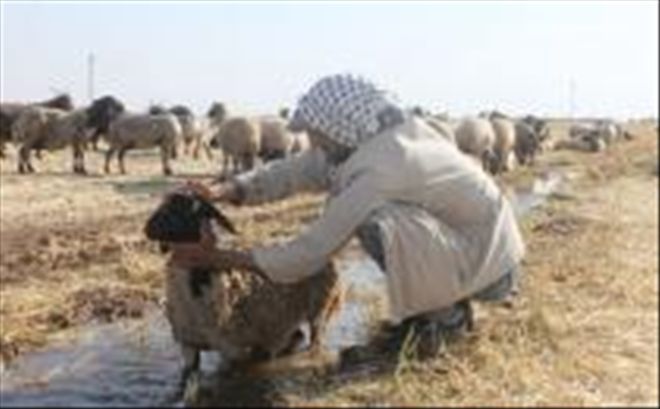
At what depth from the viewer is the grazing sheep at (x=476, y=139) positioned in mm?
35219

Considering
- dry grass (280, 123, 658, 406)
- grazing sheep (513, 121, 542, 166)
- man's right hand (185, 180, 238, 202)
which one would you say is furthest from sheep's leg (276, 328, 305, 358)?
grazing sheep (513, 121, 542, 166)

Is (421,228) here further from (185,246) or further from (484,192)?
(185,246)

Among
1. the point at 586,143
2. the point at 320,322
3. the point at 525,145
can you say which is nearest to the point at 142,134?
the point at 525,145

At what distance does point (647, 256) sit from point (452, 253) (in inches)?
232

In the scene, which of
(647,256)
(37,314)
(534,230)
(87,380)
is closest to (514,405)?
(87,380)

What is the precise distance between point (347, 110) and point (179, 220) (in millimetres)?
1254

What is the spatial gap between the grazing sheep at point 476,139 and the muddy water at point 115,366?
2335cm

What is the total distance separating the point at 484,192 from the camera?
9.38m

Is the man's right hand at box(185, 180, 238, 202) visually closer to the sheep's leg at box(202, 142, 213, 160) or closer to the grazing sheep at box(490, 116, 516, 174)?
the grazing sheep at box(490, 116, 516, 174)

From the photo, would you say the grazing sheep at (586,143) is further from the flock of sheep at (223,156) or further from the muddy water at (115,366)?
the muddy water at (115,366)

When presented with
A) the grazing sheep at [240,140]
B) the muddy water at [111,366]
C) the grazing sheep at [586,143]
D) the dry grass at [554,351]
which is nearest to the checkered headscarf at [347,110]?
the dry grass at [554,351]

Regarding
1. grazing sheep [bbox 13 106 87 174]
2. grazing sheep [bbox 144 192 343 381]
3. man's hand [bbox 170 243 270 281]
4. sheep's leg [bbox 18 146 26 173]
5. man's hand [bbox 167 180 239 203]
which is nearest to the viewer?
man's hand [bbox 170 243 270 281]

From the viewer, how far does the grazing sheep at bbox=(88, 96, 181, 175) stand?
34.5m

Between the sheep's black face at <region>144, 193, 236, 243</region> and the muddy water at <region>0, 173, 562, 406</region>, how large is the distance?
0.97 m
